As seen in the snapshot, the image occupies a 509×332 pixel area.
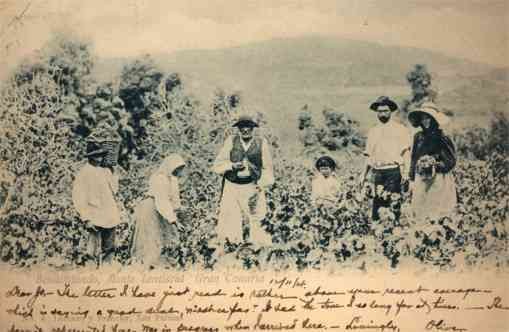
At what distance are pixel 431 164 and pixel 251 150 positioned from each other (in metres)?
1.06

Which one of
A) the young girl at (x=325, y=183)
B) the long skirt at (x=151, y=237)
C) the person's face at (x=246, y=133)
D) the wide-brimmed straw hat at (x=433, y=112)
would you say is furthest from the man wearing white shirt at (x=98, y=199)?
the wide-brimmed straw hat at (x=433, y=112)

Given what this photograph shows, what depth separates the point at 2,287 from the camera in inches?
126

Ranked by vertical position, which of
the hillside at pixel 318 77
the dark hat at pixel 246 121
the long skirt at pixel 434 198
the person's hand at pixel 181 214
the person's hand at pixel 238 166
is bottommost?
the person's hand at pixel 181 214

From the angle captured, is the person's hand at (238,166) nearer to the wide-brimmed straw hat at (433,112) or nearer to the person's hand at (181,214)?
the person's hand at (181,214)

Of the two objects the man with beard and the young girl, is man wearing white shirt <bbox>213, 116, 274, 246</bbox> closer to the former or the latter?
the young girl

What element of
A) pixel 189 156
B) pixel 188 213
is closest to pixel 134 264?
pixel 188 213

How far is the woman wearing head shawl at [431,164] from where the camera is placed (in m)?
3.21

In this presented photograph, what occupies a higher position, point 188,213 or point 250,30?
point 250,30

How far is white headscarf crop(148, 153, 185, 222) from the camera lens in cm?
322

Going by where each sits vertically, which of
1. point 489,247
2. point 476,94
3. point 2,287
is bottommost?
point 2,287

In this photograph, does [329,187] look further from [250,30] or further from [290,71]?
[250,30]

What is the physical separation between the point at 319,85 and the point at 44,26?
1.66 meters

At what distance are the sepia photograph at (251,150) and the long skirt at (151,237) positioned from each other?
12 mm

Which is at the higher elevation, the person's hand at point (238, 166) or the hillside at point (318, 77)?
the hillside at point (318, 77)
